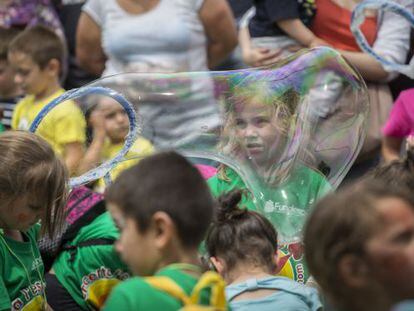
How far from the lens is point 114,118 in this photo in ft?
12.4

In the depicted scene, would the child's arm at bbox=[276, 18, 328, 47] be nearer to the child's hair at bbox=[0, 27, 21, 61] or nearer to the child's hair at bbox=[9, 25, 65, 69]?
the child's hair at bbox=[9, 25, 65, 69]

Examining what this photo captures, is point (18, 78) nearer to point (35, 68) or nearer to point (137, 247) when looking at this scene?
point (35, 68)

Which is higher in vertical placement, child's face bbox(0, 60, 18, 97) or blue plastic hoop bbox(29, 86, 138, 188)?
blue plastic hoop bbox(29, 86, 138, 188)

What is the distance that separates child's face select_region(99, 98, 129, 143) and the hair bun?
502 millimetres

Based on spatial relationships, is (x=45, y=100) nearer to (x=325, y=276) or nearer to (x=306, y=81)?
(x=306, y=81)

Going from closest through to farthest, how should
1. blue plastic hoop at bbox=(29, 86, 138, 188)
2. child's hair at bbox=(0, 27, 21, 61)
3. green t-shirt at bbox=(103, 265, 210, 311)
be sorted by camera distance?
green t-shirt at bbox=(103, 265, 210, 311), blue plastic hoop at bbox=(29, 86, 138, 188), child's hair at bbox=(0, 27, 21, 61)

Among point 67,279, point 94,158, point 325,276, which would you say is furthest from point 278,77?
point 325,276

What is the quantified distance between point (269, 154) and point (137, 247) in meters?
1.49

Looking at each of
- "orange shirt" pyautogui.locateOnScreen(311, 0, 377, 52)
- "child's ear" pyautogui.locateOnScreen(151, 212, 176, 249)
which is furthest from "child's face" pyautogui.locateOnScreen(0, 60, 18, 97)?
"child's ear" pyautogui.locateOnScreen(151, 212, 176, 249)

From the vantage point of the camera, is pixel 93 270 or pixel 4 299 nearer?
pixel 4 299

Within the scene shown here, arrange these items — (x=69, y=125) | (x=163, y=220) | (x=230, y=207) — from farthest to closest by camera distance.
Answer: (x=69, y=125), (x=230, y=207), (x=163, y=220)

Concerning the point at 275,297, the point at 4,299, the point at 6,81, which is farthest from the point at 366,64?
the point at 4,299

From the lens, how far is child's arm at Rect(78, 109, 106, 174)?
378cm

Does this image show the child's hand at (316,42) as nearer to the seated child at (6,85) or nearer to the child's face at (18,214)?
the seated child at (6,85)
